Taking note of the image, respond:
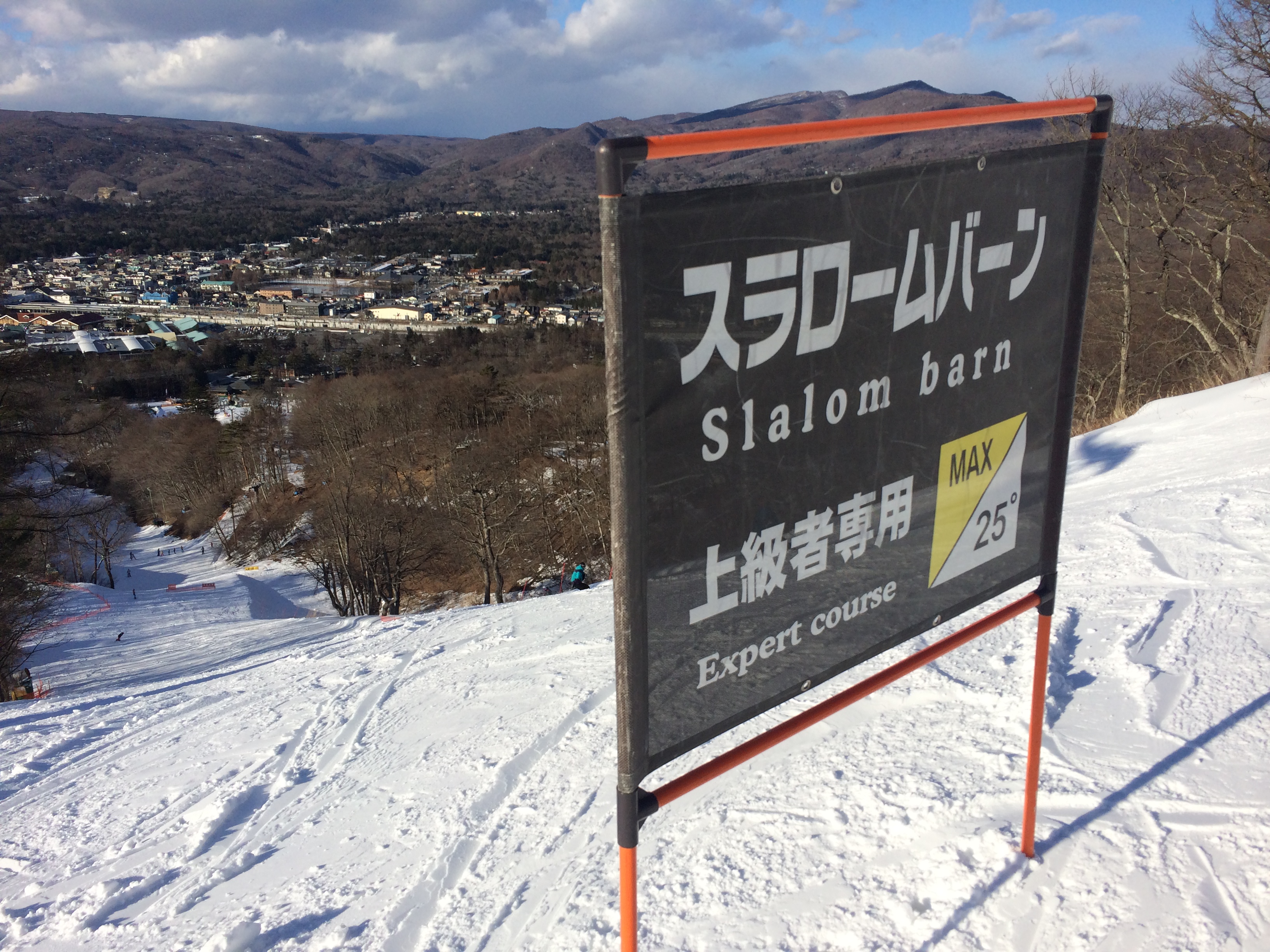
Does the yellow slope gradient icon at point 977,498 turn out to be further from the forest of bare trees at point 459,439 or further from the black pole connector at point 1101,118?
the forest of bare trees at point 459,439

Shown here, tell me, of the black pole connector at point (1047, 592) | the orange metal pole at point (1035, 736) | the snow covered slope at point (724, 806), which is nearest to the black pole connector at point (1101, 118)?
the black pole connector at point (1047, 592)

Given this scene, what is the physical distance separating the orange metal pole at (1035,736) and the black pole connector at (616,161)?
2052 millimetres

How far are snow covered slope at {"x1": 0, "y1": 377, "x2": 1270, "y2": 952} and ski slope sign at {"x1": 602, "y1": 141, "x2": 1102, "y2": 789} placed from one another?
1.04m

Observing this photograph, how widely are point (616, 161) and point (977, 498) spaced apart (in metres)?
1.52

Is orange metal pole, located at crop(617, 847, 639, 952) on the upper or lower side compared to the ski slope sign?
lower

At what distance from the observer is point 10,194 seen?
183m

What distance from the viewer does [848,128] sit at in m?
1.75

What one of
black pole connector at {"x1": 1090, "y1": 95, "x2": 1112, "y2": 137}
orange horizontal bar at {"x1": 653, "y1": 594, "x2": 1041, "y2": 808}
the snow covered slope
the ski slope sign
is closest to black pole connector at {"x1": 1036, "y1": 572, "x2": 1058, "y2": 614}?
orange horizontal bar at {"x1": 653, "y1": 594, "x2": 1041, "y2": 808}

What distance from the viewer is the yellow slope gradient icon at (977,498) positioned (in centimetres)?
218

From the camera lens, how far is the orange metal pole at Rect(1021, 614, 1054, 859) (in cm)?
259

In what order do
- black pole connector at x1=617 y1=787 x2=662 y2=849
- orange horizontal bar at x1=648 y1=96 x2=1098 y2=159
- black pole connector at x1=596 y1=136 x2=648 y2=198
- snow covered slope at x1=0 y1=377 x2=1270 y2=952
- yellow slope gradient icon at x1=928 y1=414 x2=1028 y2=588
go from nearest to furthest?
black pole connector at x1=596 y1=136 x2=648 y2=198 → orange horizontal bar at x1=648 y1=96 x2=1098 y2=159 → black pole connector at x1=617 y1=787 x2=662 y2=849 → yellow slope gradient icon at x1=928 y1=414 x2=1028 y2=588 → snow covered slope at x1=0 y1=377 x2=1270 y2=952

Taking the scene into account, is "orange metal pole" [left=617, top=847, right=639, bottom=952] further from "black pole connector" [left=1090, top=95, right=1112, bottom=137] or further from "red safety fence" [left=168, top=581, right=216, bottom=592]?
"red safety fence" [left=168, top=581, right=216, bottom=592]

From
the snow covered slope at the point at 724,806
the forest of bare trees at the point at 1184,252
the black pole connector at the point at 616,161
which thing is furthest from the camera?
the forest of bare trees at the point at 1184,252

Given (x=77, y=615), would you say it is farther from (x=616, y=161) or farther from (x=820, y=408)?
(x=616, y=161)
